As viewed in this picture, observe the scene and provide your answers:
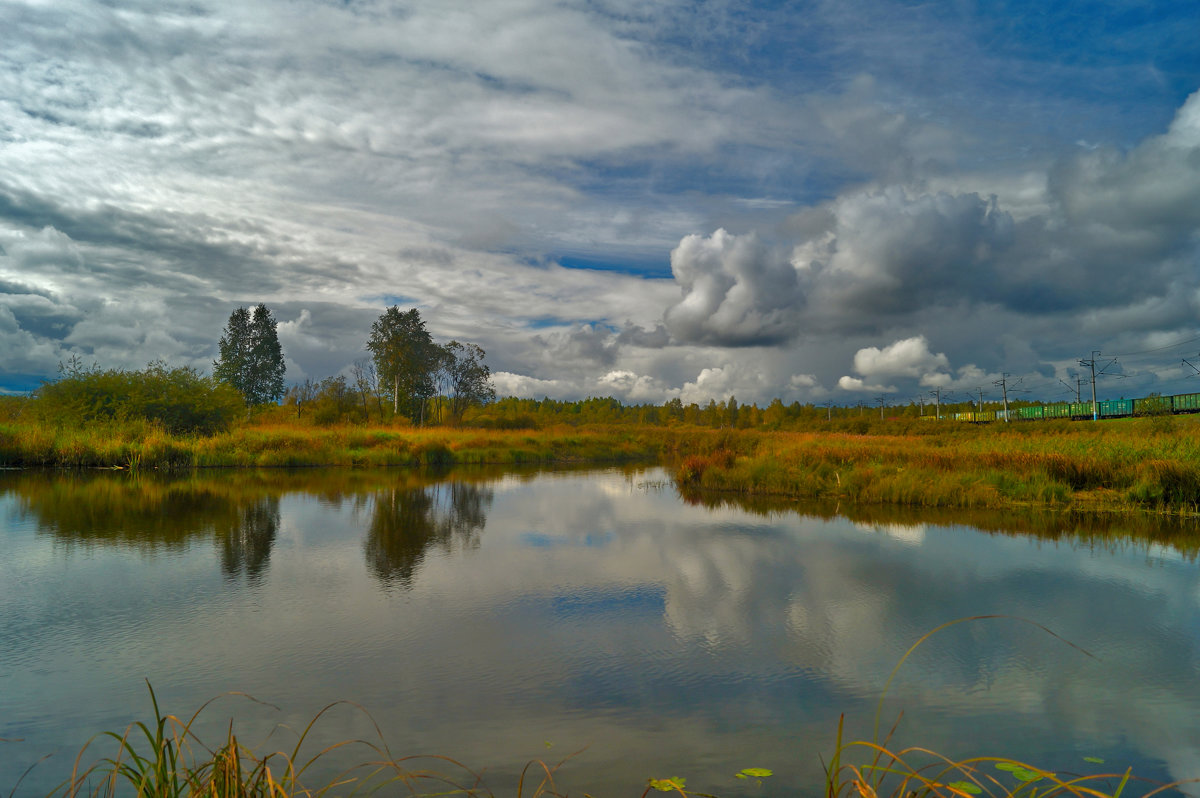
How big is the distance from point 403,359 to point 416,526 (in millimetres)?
42660

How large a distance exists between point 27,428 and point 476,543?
23.8 m

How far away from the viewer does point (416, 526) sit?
11336mm

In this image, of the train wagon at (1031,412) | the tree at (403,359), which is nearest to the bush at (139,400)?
the tree at (403,359)

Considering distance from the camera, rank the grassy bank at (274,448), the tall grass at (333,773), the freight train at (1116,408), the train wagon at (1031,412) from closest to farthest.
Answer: the tall grass at (333,773)
the grassy bank at (274,448)
the freight train at (1116,408)
the train wagon at (1031,412)

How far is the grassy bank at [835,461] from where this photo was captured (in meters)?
13.6

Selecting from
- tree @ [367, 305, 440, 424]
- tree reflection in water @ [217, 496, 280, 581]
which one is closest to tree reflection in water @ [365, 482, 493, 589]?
tree reflection in water @ [217, 496, 280, 581]

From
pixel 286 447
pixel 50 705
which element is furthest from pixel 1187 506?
pixel 286 447

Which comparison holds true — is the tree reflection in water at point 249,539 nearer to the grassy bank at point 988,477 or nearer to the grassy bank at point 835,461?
the grassy bank at point 988,477

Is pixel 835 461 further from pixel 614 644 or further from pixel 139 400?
pixel 139 400

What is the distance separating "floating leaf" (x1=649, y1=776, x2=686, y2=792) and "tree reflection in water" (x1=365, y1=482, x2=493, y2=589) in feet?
14.9

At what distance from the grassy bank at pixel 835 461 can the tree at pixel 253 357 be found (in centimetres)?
2622

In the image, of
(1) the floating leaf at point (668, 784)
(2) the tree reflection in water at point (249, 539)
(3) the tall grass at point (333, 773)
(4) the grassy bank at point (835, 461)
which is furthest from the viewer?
(4) the grassy bank at point (835, 461)

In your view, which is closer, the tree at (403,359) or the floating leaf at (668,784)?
the floating leaf at (668,784)

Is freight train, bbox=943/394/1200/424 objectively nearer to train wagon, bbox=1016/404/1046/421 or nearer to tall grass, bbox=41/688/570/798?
train wagon, bbox=1016/404/1046/421
